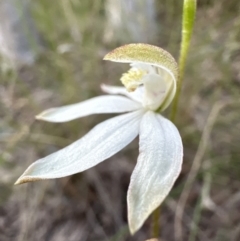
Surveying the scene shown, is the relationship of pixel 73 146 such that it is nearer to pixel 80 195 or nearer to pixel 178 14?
pixel 80 195

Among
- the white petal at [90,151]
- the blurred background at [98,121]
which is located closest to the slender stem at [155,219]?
the white petal at [90,151]

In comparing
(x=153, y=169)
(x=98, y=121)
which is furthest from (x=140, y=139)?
(x=98, y=121)

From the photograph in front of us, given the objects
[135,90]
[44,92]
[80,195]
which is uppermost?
[135,90]

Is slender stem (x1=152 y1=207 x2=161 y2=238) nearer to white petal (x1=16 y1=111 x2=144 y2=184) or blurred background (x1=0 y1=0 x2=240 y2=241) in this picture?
white petal (x1=16 y1=111 x2=144 y2=184)

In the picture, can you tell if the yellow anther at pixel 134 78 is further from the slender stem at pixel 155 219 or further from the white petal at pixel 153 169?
the slender stem at pixel 155 219

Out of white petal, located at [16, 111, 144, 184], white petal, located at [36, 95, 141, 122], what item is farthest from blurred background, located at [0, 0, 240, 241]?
white petal, located at [16, 111, 144, 184]

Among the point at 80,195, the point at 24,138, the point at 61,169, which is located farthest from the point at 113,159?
the point at 61,169

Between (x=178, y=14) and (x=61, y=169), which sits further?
(x=178, y=14)

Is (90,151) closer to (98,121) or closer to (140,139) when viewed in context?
(140,139)
